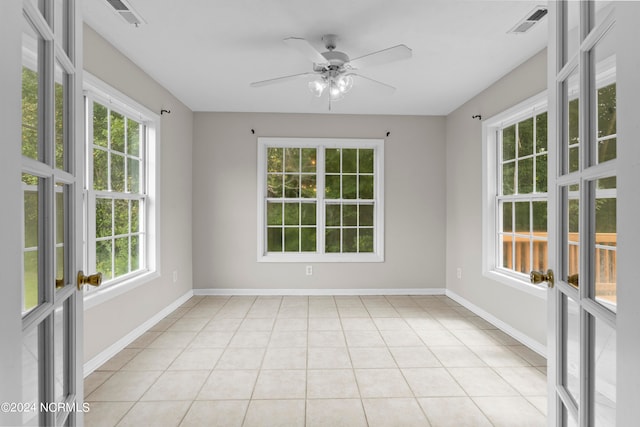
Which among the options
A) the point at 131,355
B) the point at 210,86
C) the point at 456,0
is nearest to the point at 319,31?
the point at 456,0

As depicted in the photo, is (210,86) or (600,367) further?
(210,86)

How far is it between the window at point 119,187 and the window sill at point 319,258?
165cm

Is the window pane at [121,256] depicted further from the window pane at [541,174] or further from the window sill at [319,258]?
the window pane at [541,174]

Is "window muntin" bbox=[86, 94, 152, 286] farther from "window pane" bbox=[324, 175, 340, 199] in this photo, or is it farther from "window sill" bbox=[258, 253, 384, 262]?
"window pane" bbox=[324, 175, 340, 199]

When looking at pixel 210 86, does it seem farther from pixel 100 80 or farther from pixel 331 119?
pixel 331 119

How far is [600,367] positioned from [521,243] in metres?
3.00

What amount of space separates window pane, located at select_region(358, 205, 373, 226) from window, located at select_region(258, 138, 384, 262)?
1 centimetres

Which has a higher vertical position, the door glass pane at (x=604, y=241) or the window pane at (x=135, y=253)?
the door glass pane at (x=604, y=241)

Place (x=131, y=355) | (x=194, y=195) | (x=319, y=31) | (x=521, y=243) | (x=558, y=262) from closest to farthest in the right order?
1. (x=558, y=262)
2. (x=319, y=31)
3. (x=131, y=355)
4. (x=521, y=243)
5. (x=194, y=195)

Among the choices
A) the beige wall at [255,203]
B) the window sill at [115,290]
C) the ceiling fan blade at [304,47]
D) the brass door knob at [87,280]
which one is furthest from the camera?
the beige wall at [255,203]

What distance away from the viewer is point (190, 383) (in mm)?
2438

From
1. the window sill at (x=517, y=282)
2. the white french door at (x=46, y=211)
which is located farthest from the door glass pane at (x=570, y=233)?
the window sill at (x=517, y=282)

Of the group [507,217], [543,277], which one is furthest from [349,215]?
[543,277]

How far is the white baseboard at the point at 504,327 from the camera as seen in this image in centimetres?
296
